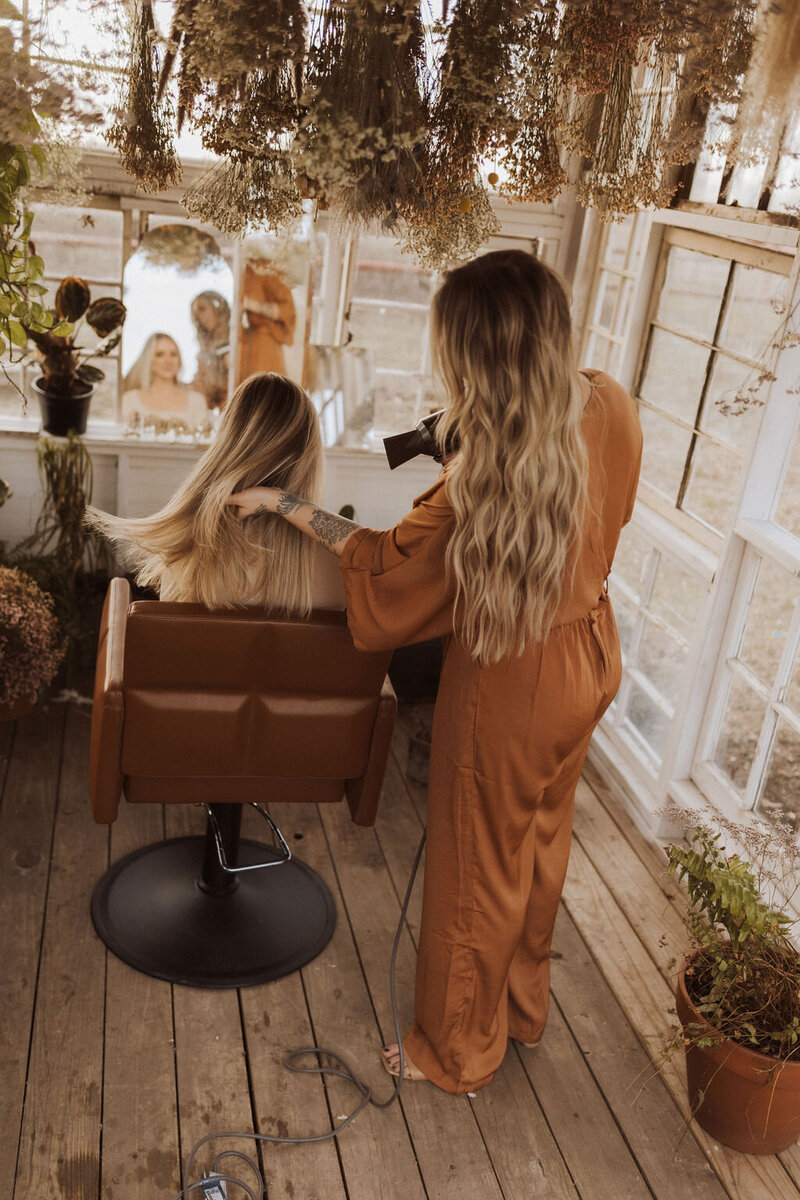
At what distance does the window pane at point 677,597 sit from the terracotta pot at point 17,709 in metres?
1.99

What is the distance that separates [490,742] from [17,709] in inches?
71.6

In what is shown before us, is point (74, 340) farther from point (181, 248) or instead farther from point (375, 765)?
point (375, 765)

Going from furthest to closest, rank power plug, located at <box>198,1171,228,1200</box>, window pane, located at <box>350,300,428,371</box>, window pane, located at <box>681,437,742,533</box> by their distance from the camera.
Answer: window pane, located at <box>350,300,428,371</box>, window pane, located at <box>681,437,742,533</box>, power plug, located at <box>198,1171,228,1200</box>

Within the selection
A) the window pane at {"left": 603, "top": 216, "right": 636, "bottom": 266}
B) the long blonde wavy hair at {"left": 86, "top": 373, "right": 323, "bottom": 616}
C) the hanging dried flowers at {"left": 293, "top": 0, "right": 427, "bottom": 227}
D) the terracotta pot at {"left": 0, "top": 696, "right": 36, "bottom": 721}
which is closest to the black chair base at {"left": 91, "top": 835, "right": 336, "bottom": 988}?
the terracotta pot at {"left": 0, "top": 696, "right": 36, "bottom": 721}

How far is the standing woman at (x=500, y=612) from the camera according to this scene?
67.3 inches

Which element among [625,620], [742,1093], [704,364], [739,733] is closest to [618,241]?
[704,364]

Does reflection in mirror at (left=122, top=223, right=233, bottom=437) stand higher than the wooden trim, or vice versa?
the wooden trim

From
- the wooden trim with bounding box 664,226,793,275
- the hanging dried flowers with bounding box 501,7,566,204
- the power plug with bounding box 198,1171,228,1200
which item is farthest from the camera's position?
the wooden trim with bounding box 664,226,793,275

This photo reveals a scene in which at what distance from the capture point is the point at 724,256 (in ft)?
9.59

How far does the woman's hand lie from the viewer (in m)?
2.06

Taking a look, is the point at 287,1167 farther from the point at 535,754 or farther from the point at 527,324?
the point at 527,324

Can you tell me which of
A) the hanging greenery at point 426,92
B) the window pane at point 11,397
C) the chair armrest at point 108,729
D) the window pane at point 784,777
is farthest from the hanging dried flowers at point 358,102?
the window pane at point 11,397

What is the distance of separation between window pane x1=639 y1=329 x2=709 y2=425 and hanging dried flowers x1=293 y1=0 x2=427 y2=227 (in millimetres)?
1609

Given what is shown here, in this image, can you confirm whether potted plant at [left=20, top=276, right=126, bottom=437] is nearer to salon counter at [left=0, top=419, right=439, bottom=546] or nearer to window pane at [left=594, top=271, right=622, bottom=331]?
salon counter at [left=0, top=419, right=439, bottom=546]
